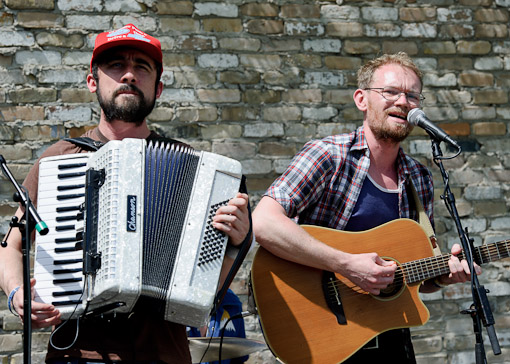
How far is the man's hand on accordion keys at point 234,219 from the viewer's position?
2.23 m

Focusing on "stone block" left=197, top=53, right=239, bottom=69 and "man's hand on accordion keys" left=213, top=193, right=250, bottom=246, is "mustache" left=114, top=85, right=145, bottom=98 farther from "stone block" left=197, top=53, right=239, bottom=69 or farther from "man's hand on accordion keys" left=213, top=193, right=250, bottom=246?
"stone block" left=197, top=53, right=239, bottom=69

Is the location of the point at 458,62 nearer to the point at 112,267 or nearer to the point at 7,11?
the point at 7,11

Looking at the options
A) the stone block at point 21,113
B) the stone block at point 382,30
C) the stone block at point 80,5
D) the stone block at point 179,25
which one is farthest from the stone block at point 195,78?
the stone block at point 382,30

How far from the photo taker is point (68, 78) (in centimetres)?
418

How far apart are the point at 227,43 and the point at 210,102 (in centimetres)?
39

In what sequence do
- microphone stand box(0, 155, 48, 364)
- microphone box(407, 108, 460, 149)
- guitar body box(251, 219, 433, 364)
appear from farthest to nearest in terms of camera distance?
guitar body box(251, 219, 433, 364) < microphone box(407, 108, 460, 149) < microphone stand box(0, 155, 48, 364)

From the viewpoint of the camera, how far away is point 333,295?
3070mm

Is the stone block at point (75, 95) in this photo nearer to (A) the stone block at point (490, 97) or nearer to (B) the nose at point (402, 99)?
(B) the nose at point (402, 99)

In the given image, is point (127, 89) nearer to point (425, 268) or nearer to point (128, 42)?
point (128, 42)

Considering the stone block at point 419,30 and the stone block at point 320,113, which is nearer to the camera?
the stone block at point 320,113

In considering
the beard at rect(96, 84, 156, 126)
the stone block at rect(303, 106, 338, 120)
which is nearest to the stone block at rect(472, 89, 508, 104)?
the stone block at rect(303, 106, 338, 120)

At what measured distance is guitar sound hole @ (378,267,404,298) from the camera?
3.12 m

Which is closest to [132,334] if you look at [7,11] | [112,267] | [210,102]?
[112,267]

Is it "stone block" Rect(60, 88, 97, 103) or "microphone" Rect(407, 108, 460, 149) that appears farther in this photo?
"stone block" Rect(60, 88, 97, 103)
